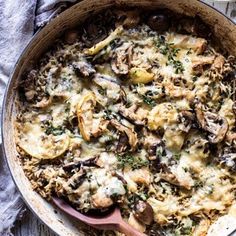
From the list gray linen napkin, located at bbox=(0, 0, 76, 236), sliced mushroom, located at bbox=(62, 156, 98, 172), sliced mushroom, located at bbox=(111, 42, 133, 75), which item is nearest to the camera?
sliced mushroom, located at bbox=(62, 156, 98, 172)

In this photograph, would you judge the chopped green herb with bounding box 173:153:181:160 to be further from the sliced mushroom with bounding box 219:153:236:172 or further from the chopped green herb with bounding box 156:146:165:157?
the sliced mushroom with bounding box 219:153:236:172

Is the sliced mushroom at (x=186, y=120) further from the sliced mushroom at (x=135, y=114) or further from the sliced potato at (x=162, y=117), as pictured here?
the sliced mushroom at (x=135, y=114)

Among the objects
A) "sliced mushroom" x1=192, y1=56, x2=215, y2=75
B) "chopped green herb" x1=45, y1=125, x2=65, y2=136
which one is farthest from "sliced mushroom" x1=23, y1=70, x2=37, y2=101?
"sliced mushroom" x1=192, y1=56, x2=215, y2=75

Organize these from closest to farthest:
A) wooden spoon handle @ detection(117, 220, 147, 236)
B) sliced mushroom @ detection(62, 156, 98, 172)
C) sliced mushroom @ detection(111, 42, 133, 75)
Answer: wooden spoon handle @ detection(117, 220, 147, 236) → sliced mushroom @ detection(62, 156, 98, 172) → sliced mushroom @ detection(111, 42, 133, 75)

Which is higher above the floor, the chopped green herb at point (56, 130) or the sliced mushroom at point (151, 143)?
the sliced mushroom at point (151, 143)

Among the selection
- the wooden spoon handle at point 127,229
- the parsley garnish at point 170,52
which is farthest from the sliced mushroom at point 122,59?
the wooden spoon handle at point 127,229

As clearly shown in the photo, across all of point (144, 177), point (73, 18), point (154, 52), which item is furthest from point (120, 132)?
point (73, 18)
